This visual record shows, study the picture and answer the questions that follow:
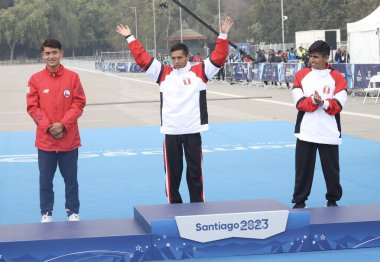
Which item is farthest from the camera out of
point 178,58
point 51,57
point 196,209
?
point 178,58

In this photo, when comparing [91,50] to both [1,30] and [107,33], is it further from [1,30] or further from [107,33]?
[1,30]

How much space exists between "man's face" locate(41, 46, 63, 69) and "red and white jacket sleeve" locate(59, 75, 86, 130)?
0.82 ft

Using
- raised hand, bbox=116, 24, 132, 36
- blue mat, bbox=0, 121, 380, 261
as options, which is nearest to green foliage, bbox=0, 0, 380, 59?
blue mat, bbox=0, 121, 380, 261

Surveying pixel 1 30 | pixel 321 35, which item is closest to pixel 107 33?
pixel 1 30

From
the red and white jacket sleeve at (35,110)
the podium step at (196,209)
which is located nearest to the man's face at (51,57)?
the red and white jacket sleeve at (35,110)

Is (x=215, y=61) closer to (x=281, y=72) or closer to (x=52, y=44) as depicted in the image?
(x=52, y=44)

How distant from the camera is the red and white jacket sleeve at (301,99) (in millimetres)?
8562

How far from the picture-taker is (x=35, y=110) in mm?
8422

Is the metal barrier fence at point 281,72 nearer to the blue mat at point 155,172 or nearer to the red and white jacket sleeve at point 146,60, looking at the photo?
the blue mat at point 155,172

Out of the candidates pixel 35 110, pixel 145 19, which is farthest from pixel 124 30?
pixel 145 19

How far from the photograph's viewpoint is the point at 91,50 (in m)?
161

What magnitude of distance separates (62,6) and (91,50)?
10.0 meters

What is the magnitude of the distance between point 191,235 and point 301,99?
6.57ft

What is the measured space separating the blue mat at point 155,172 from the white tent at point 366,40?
516 inches
